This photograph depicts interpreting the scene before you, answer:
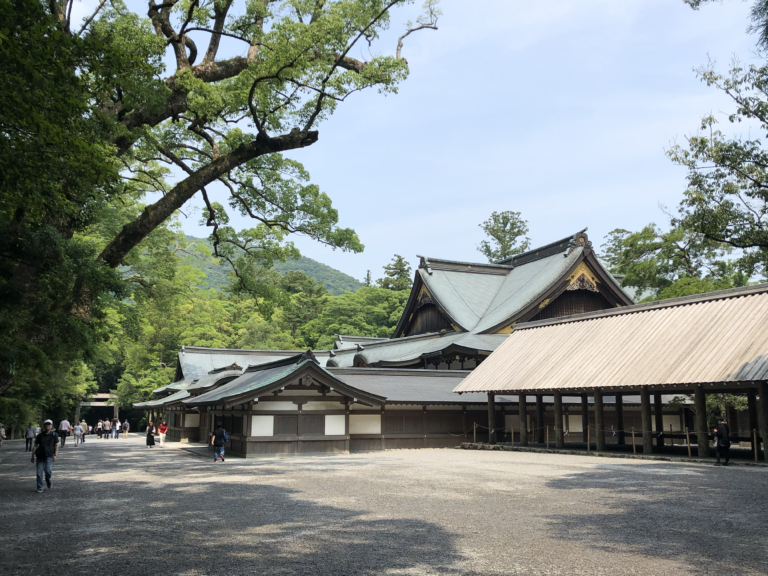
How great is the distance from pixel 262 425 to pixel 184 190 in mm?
10174

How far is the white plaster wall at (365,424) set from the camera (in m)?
23.9

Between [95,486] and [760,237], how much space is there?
1745 cm

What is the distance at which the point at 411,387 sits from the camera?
26.8 m

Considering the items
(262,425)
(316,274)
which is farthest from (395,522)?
(316,274)

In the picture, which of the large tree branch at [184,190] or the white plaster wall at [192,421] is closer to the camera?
the large tree branch at [184,190]

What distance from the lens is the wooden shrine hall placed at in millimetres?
15969

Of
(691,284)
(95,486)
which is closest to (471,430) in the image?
(691,284)

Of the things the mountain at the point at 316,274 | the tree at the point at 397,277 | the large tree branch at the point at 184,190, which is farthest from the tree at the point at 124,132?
the mountain at the point at 316,274

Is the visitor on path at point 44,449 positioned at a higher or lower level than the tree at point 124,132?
lower

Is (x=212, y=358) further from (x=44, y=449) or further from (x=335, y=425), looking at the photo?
(x=44, y=449)

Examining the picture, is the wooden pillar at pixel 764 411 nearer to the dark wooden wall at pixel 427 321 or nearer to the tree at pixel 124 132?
the tree at pixel 124 132

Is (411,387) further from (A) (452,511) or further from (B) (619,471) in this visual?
(A) (452,511)

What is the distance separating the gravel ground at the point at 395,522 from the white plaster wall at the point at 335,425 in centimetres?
668

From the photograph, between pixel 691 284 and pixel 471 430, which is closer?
pixel 471 430
